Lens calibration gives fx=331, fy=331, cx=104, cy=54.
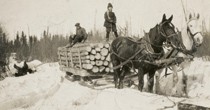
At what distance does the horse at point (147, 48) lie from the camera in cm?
637

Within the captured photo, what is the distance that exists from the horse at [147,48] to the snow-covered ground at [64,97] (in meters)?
0.82

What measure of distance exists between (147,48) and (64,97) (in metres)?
2.20

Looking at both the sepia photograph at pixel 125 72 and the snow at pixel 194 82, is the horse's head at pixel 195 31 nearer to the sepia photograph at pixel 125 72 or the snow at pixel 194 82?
the sepia photograph at pixel 125 72

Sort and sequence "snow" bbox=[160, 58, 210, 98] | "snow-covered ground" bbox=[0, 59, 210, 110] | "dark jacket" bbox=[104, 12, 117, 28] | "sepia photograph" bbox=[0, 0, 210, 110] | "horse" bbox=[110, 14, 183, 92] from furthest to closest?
"dark jacket" bbox=[104, 12, 117, 28] < "snow" bbox=[160, 58, 210, 98] < "horse" bbox=[110, 14, 183, 92] < "sepia photograph" bbox=[0, 0, 210, 110] < "snow-covered ground" bbox=[0, 59, 210, 110]

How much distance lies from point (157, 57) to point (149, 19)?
41.7 feet

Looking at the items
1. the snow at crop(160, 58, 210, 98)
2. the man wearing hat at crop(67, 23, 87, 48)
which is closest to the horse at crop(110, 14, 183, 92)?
the snow at crop(160, 58, 210, 98)

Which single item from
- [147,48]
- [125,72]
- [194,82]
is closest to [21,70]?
[125,72]

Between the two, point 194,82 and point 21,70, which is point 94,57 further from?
point 21,70

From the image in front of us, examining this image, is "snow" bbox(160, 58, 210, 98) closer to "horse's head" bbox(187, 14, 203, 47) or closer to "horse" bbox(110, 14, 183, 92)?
"horse" bbox(110, 14, 183, 92)

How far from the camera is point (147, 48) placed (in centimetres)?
659

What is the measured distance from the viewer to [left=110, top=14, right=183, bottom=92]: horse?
6.37 meters

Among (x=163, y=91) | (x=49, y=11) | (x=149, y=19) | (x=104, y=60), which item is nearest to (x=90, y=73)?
(x=104, y=60)

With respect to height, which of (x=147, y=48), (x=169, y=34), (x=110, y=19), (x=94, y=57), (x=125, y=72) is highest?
(x=110, y=19)

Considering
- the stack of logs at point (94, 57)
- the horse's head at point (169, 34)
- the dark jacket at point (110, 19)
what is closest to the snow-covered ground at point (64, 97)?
the stack of logs at point (94, 57)
